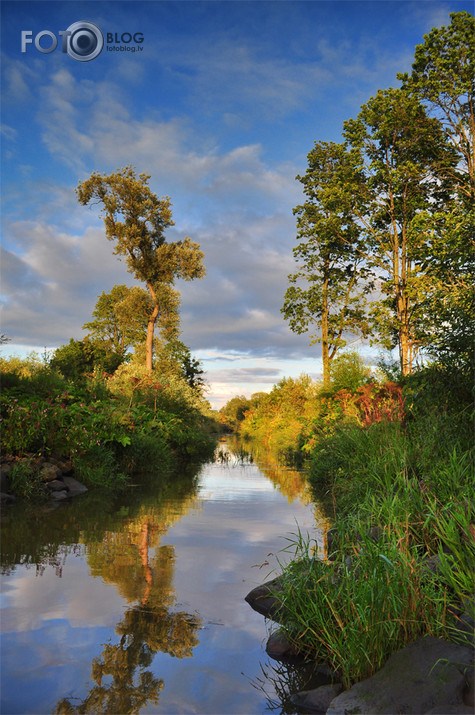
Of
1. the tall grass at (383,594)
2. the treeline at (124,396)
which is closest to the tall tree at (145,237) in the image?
the treeline at (124,396)

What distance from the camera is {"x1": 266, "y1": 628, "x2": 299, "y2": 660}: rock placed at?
3893 millimetres

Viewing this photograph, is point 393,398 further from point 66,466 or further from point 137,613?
point 137,613

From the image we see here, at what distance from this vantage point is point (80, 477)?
1166 cm

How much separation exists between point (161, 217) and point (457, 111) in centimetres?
1715

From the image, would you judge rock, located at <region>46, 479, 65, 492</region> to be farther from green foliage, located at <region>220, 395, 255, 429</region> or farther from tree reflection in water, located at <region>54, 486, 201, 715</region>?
green foliage, located at <region>220, 395, 255, 429</region>

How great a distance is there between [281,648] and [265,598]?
830 mm

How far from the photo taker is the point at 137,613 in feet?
14.6

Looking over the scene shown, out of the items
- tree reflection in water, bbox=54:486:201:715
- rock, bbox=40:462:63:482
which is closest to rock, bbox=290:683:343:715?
tree reflection in water, bbox=54:486:201:715

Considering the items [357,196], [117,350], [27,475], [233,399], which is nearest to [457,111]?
[357,196]

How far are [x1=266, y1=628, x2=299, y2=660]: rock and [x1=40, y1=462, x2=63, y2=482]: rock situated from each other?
7.19 meters

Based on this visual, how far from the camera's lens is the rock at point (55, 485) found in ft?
33.6

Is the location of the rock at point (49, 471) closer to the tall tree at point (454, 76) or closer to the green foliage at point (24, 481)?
the green foliage at point (24, 481)

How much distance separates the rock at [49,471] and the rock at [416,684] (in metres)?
8.27

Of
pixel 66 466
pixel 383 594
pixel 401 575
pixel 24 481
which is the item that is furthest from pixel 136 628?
pixel 66 466
